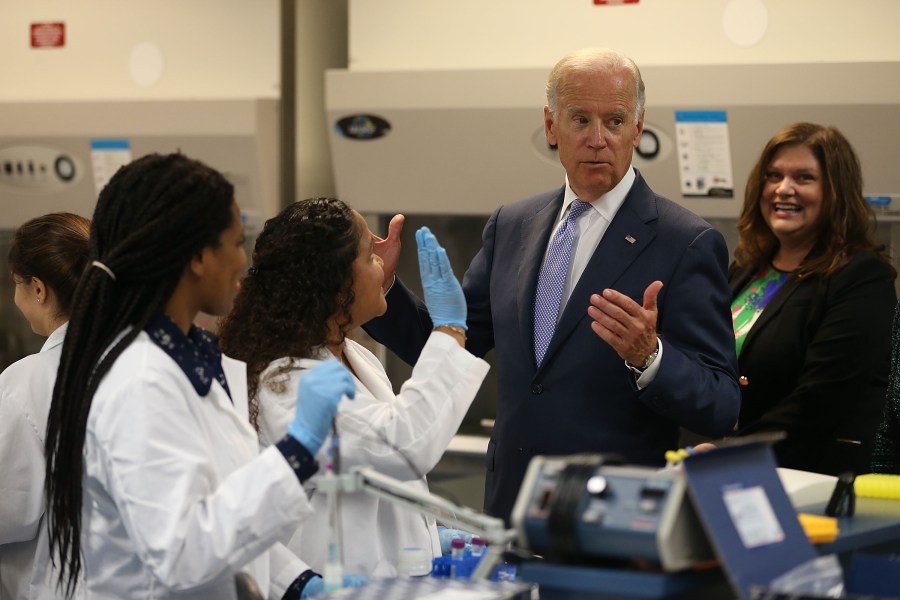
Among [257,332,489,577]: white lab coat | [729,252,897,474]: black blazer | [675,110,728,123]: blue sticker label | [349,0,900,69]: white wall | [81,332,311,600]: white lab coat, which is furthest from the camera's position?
[675,110,728,123]: blue sticker label

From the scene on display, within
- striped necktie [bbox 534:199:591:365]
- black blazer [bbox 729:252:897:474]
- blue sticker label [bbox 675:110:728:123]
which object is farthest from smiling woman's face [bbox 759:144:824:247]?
striped necktie [bbox 534:199:591:365]

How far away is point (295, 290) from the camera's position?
Result: 6.72ft

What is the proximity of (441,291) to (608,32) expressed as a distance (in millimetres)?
1596

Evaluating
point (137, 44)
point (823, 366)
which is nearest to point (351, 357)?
point (823, 366)

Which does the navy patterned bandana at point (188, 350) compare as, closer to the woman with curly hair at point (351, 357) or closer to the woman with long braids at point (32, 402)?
the woman with curly hair at point (351, 357)

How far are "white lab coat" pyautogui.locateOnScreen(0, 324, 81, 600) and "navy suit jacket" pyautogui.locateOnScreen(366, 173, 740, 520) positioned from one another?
0.90 metres

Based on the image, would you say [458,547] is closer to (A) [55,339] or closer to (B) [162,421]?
(B) [162,421]

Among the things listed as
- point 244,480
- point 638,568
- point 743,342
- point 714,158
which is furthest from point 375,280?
point 714,158

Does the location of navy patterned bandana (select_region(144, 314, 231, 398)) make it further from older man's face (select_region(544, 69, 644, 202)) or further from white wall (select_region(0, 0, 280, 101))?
white wall (select_region(0, 0, 280, 101))

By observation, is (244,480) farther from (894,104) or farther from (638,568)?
(894,104)

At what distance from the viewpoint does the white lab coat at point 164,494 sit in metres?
1.50

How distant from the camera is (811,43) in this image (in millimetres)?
3186

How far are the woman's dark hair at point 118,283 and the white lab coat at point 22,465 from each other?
0.40 metres

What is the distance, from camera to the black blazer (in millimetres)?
2684
